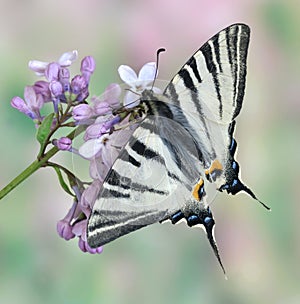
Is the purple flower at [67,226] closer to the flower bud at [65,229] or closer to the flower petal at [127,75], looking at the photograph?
the flower bud at [65,229]

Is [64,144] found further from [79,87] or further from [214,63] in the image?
[214,63]

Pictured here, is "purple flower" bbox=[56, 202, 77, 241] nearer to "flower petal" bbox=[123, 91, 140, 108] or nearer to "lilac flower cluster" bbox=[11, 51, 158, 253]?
"lilac flower cluster" bbox=[11, 51, 158, 253]

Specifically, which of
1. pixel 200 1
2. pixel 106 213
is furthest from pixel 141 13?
pixel 106 213

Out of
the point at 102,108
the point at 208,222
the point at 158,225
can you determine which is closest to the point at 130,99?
the point at 102,108

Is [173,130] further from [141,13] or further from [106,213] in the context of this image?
[141,13]

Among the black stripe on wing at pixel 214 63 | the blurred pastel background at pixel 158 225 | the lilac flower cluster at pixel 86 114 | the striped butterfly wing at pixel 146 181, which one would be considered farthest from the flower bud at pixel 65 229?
the blurred pastel background at pixel 158 225
